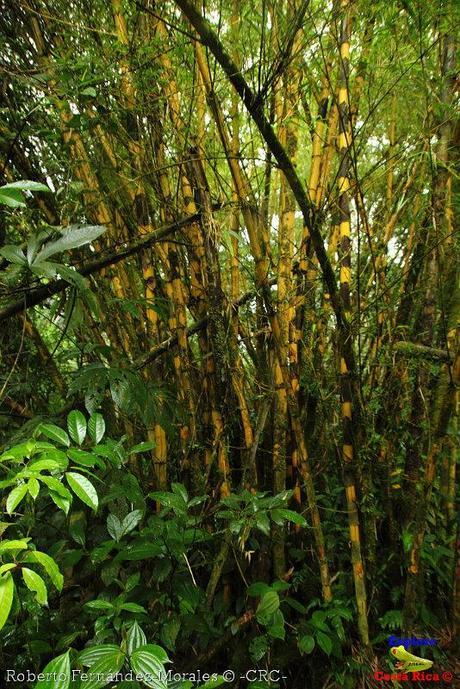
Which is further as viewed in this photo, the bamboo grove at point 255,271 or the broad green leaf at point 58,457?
the bamboo grove at point 255,271

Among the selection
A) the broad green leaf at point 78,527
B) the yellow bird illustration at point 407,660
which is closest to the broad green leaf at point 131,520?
the broad green leaf at point 78,527

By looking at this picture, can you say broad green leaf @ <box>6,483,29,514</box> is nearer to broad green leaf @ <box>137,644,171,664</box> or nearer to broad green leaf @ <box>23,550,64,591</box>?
broad green leaf @ <box>23,550,64,591</box>

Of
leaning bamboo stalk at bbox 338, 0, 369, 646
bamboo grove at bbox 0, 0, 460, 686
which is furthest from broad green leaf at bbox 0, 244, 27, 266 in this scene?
leaning bamboo stalk at bbox 338, 0, 369, 646

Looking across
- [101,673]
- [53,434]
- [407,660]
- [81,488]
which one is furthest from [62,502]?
[407,660]

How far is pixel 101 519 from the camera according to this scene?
1.22 m

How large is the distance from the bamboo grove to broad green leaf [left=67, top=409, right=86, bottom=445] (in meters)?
0.12

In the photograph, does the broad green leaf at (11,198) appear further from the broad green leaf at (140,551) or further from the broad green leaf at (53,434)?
the broad green leaf at (140,551)

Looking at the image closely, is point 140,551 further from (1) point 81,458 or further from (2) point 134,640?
(1) point 81,458

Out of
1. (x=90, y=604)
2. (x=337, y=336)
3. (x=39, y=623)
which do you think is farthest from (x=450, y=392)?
(x=39, y=623)

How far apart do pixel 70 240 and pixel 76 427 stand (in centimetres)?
35

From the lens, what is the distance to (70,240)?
71cm

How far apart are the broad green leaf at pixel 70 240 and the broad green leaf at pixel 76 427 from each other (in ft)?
0.99

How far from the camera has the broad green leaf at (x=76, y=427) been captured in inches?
28.7

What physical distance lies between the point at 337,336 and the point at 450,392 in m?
0.33
